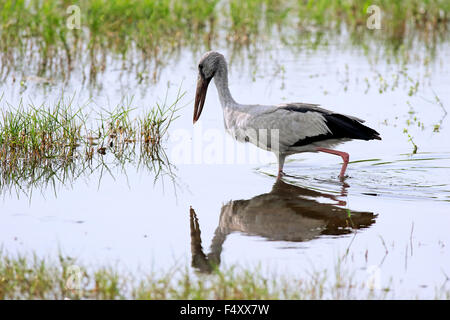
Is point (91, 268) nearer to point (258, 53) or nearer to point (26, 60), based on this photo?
point (26, 60)

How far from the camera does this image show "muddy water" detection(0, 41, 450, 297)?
222 inches

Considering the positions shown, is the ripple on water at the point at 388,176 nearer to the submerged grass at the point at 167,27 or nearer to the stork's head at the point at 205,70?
the stork's head at the point at 205,70

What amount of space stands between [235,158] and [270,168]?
47 cm

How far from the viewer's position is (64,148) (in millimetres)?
8305

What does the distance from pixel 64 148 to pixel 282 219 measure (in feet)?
8.89

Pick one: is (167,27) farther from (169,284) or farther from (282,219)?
(169,284)

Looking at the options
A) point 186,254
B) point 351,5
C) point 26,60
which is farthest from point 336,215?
point 351,5

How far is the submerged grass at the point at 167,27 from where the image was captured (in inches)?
498

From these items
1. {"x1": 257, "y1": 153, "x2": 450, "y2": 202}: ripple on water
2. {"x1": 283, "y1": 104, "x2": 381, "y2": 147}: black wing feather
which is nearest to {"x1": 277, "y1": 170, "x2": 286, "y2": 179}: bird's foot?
{"x1": 257, "y1": 153, "x2": 450, "y2": 202}: ripple on water

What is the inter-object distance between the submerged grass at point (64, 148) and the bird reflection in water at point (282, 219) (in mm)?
1322

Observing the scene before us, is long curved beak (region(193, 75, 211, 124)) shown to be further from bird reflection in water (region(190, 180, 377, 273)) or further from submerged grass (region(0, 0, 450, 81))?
submerged grass (region(0, 0, 450, 81))

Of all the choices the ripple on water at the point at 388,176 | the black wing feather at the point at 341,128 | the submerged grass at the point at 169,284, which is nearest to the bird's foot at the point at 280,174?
the ripple on water at the point at 388,176

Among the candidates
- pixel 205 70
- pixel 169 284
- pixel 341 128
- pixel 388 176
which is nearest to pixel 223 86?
pixel 205 70
